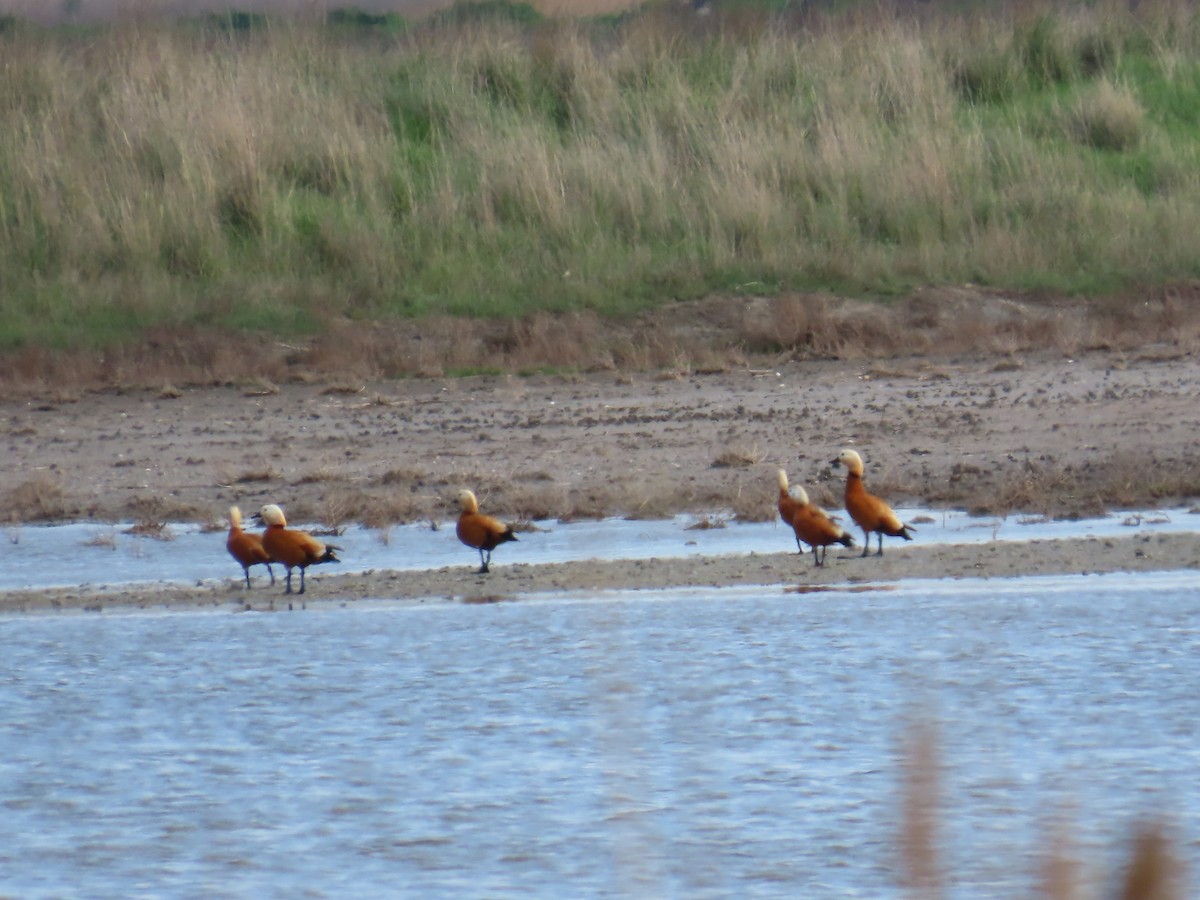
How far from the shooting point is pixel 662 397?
466 inches

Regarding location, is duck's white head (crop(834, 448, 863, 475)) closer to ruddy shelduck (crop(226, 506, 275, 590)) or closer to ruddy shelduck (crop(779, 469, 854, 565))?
ruddy shelduck (crop(779, 469, 854, 565))

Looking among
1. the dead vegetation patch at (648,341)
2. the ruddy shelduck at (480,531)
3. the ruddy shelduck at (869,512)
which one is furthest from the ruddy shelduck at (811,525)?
the dead vegetation patch at (648,341)

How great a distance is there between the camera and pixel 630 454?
1058 cm

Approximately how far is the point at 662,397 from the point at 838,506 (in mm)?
2475

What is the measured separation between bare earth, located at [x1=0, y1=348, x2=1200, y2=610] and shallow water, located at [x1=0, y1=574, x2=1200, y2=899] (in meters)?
0.46

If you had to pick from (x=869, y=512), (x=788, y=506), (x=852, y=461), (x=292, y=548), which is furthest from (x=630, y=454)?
(x=292, y=548)

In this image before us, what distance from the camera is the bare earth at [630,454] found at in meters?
8.49

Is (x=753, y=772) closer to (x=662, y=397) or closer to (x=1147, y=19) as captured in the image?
(x=662, y=397)

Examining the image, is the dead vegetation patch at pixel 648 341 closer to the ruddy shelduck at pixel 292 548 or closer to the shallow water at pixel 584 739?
the ruddy shelduck at pixel 292 548

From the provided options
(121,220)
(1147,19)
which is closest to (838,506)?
(121,220)

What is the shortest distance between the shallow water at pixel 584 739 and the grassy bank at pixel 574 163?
6323mm

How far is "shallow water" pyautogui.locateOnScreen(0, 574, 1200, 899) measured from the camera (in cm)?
502

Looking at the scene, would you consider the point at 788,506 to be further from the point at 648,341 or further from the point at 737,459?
the point at 648,341

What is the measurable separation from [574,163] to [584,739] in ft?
→ 33.6
